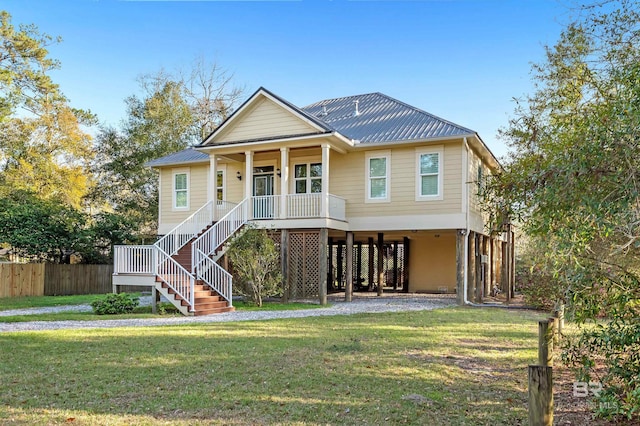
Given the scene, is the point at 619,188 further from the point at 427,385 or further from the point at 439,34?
the point at 439,34

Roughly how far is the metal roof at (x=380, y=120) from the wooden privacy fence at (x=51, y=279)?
12.2 metres

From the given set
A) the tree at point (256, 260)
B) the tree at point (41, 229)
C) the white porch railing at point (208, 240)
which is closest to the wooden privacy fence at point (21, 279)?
the tree at point (41, 229)

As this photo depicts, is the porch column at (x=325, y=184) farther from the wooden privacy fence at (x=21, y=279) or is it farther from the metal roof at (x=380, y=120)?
the wooden privacy fence at (x=21, y=279)

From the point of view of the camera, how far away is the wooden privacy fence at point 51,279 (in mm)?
19392

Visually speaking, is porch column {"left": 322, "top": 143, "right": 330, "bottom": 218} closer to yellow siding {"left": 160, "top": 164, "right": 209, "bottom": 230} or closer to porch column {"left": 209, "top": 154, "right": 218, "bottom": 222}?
porch column {"left": 209, "top": 154, "right": 218, "bottom": 222}

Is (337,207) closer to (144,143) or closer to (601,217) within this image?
(601,217)

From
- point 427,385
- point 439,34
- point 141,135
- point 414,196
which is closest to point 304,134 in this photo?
point 414,196

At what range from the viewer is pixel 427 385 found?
18.8 feet

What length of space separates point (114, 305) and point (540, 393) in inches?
470

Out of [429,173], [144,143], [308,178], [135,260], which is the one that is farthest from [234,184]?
[144,143]

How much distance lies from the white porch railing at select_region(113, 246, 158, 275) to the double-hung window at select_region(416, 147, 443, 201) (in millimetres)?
8303

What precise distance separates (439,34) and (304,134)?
19.4 feet

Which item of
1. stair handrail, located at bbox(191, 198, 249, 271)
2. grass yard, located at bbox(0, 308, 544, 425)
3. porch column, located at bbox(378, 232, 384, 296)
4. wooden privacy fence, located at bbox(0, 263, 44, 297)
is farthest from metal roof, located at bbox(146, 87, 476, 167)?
grass yard, located at bbox(0, 308, 544, 425)

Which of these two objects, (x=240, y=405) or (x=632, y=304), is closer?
(x=632, y=304)
